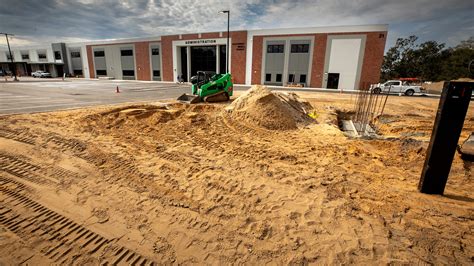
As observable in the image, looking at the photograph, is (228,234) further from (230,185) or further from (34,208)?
(34,208)

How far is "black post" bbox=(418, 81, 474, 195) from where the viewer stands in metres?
3.44

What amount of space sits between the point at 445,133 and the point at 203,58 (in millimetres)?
40886

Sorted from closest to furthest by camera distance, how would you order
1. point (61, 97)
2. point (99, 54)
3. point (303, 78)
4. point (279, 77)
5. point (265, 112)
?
point (265, 112) < point (61, 97) < point (303, 78) < point (279, 77) < point (99, 54)

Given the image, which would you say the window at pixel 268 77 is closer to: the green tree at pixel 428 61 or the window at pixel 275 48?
the window at pixel 275 48

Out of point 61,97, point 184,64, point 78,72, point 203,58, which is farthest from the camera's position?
point 78,72

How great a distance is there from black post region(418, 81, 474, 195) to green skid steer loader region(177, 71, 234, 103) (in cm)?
1188

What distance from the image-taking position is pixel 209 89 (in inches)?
561

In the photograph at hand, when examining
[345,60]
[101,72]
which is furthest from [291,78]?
[101,72]

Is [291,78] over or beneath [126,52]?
beneath

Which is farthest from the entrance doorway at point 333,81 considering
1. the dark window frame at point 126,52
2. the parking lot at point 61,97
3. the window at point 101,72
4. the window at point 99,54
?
the window at point 99,54

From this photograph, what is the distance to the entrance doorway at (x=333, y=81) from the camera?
105 ft

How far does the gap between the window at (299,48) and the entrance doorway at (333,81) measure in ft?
17.0

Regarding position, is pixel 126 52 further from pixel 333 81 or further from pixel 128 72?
pixel 333 81

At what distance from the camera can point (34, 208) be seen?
331cm
